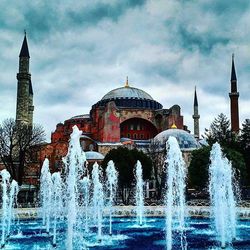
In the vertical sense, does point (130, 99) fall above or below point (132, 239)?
above

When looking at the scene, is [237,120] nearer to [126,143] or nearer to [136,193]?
[126,143]

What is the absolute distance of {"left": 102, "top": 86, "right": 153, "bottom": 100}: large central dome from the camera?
134 feet

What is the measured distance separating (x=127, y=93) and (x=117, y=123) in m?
7.11

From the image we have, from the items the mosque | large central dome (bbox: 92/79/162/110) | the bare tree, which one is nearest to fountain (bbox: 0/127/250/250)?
the bare tree

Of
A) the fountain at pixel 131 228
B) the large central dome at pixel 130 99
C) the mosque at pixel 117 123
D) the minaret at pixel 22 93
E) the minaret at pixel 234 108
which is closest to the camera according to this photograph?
the fountain at pixel 131 228

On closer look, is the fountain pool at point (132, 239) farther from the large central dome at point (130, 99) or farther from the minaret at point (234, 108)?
the large central dome at point (130, 99)

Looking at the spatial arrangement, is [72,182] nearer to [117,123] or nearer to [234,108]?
[117,123]

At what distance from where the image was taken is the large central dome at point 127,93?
40.9 m

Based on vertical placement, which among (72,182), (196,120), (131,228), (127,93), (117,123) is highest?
(127,93)

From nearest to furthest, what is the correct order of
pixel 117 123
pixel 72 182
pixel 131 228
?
1. pixel 72 182
2. pixel 131 228
3. pixel 117 123

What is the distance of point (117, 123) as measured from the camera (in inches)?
1377

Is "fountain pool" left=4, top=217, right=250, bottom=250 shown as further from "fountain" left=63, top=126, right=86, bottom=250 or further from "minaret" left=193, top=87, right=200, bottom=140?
"minaret" left=193, top=87, right=200, bottom=140

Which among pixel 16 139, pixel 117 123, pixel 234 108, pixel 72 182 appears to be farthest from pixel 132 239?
pixel 234 108

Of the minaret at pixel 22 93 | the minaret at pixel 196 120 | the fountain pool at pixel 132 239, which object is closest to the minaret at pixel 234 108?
the minaret at pixel 196 120
